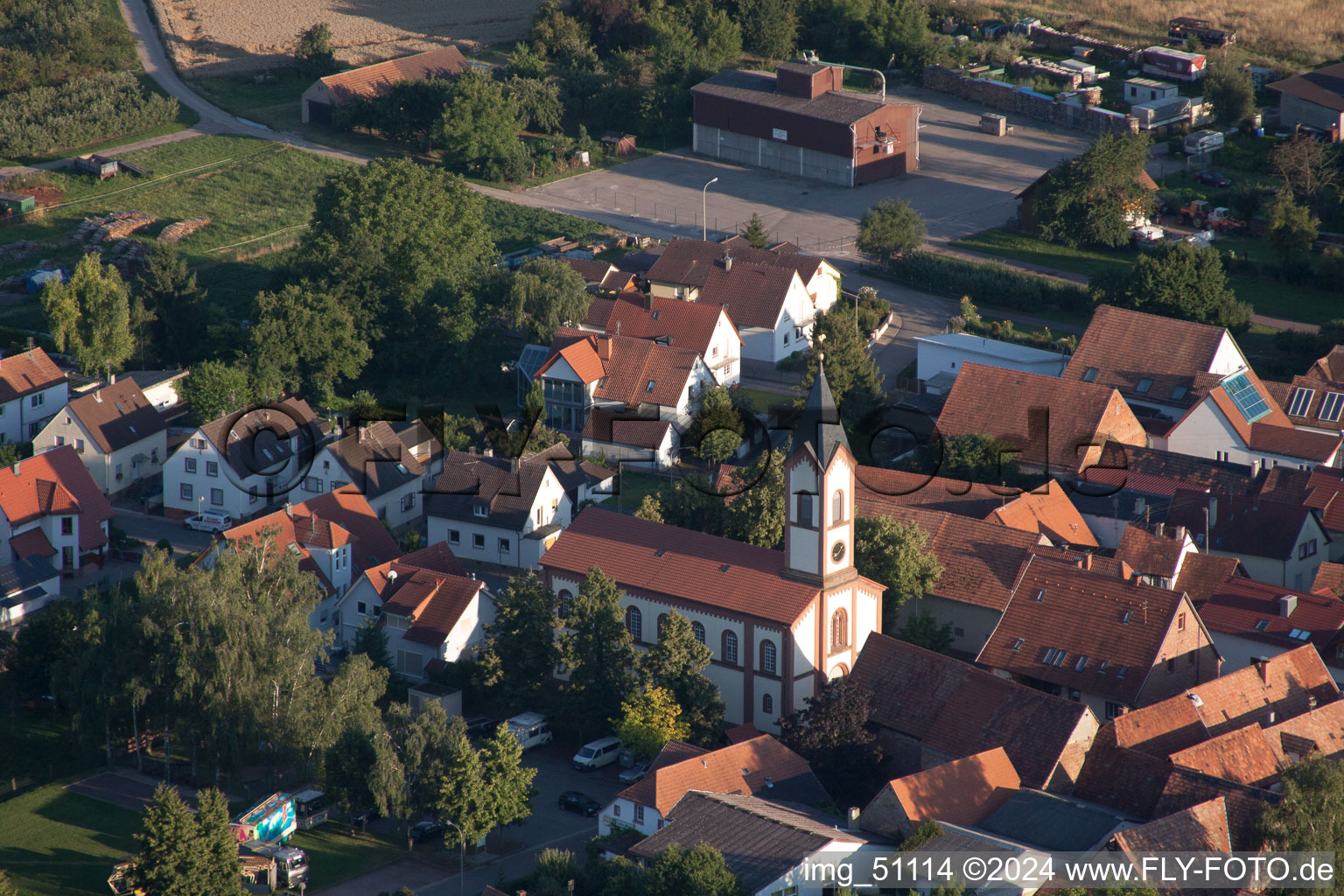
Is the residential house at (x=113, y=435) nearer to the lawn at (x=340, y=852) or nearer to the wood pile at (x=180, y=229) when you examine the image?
the wood pile at (x=180, y=229)

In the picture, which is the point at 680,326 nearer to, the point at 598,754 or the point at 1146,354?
the point at 1146,354

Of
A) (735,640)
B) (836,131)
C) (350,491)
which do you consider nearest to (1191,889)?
(735,640)

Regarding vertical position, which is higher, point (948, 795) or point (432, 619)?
point (948, 795)

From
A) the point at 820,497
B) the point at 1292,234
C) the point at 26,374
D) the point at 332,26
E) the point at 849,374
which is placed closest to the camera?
the point at 820,497

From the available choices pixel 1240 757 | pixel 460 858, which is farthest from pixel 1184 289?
pixel 460 858

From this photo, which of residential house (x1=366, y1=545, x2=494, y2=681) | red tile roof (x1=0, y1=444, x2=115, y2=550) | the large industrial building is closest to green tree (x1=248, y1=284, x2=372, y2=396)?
red tile roof (x1=0, y1=444, x2=115, y2=550)

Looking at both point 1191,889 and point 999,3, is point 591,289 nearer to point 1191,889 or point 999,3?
point 1191,889
